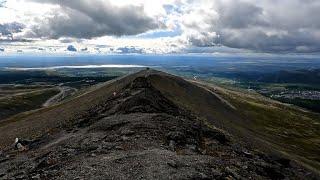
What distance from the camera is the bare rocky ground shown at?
3950 cm

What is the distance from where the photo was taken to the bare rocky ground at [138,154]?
3950 centimetres

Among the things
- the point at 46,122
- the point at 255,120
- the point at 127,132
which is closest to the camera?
the point at 127,132

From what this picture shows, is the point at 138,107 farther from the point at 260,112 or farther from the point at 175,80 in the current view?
the point at 260,112

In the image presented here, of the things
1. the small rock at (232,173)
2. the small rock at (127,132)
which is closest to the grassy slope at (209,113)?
the small rock at (127,132)

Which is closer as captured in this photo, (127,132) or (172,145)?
(172,145)

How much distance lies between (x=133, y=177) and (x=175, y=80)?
111 meters

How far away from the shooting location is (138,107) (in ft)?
233

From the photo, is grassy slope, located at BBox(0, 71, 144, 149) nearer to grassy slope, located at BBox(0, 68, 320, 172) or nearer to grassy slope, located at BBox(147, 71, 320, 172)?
grassy slope, located at BBox(0, 68, 320, 172)

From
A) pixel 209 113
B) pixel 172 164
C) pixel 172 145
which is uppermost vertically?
pixel 172 164

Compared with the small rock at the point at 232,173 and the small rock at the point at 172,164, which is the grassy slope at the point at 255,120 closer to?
the small rock at the point at 232,173

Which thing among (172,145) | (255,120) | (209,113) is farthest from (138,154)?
(255,120)

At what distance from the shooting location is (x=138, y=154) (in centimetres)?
4369

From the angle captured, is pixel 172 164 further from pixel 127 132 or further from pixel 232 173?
pixel 127 132

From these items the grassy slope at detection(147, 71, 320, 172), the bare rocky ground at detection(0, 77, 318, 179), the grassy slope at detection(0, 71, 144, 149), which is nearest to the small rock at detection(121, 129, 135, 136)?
the bare rocky ground at detection(0, 77, 318, 179)
